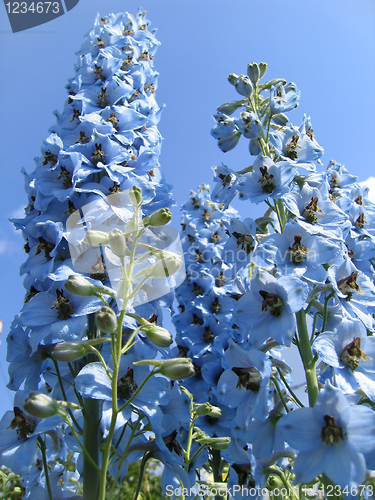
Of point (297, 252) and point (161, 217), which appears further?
point (297, 252)

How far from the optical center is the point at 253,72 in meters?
2.66

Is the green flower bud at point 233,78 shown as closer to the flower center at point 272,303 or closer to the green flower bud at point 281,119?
the green flower bud at point 281,119

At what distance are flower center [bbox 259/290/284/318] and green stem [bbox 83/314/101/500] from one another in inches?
33.2

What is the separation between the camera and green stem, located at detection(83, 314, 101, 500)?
1590mm

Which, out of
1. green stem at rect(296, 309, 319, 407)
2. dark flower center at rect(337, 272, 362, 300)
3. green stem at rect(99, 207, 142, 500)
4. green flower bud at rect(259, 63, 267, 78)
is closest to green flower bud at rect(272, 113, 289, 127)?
green flower bud at rect(259, 63, 267, 78)

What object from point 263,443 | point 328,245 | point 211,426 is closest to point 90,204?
point 328,245

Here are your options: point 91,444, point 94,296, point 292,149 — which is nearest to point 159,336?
point 94,296

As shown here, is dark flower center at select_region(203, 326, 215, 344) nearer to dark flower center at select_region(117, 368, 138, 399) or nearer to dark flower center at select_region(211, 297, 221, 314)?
dark flower center at select_region(211, 297, 221, 314)

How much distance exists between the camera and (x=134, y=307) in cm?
196

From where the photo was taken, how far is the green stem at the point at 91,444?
1590 millimetres

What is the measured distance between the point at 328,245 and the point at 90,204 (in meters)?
1.21

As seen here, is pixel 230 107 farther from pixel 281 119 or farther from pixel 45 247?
pixel 45 247

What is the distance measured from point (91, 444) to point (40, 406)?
1.92ft

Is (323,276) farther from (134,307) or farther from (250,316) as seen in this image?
(134,307)
